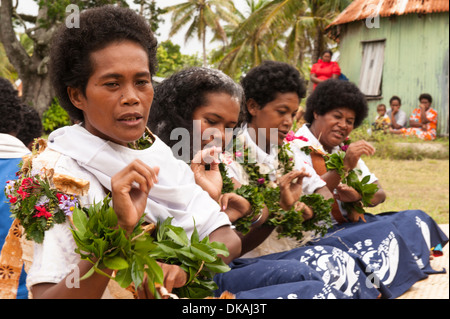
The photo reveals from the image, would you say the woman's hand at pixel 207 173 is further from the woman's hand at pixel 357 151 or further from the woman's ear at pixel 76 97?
the woman's hand at pixel 357 151

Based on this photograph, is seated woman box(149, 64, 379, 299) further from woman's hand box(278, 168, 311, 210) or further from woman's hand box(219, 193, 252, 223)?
woman's hand box(278, 168, 311, 210)

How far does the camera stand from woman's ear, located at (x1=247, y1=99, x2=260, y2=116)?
11.8 feet

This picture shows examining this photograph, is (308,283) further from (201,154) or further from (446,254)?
(446,254)

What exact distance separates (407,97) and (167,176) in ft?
45.7

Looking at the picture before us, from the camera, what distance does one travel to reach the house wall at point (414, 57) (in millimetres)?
14273

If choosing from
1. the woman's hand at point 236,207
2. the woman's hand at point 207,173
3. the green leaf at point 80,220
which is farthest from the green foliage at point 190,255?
the woman's hand at point 236,207

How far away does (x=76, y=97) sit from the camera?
1954mm

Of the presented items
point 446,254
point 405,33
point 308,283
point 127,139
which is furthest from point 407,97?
point 127,139

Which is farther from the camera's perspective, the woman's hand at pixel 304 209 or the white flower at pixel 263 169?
the white flower at pixel 263 169

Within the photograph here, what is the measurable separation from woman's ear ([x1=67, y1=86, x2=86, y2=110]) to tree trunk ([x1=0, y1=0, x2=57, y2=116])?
530 cm

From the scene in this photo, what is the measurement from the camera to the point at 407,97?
14.8m

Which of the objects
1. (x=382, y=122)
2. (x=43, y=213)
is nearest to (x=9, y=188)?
(x=43, y=213)

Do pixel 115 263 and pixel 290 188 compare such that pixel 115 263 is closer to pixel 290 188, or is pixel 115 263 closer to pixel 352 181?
pixel 290 188

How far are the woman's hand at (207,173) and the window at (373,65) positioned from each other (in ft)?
43.9
